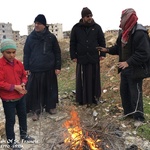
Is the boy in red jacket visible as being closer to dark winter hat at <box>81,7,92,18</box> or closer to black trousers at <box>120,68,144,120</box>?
black trousers at <box>120,68,144,120</box>

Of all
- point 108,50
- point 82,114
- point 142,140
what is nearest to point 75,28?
point 108,50

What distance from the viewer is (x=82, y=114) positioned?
17.4 ft

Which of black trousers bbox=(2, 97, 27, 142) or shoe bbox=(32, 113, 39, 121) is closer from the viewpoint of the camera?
black trousers bbox=(2, 97, 27, 142)

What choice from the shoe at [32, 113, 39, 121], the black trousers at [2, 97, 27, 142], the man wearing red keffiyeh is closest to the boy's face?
the black trousers at [2, 97, 27, 142]

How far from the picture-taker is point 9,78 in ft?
12.2

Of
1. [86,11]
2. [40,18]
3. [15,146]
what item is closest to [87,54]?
[86,11]

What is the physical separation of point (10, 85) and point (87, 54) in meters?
2.25

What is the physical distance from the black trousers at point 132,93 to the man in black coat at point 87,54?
0.86 metres

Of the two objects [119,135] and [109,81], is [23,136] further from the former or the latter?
[109,81]

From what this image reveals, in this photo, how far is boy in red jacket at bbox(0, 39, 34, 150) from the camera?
3635 mm

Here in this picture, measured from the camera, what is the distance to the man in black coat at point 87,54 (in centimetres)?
536

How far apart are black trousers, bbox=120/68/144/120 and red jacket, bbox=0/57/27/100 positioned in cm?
197

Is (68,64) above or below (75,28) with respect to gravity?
below

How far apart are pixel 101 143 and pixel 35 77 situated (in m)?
2.16
